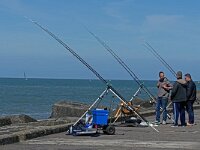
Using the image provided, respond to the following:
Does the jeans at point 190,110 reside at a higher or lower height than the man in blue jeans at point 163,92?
lower

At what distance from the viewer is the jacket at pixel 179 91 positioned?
1711cm

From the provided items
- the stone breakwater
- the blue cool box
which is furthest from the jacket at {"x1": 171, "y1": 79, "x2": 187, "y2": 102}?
the blue cool box

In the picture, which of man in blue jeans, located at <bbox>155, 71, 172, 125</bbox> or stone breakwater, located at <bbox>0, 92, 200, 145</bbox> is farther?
man in blue jeans, located at <bbox>155, 71, 172, 125</bbox>

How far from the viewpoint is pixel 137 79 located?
1825 cm

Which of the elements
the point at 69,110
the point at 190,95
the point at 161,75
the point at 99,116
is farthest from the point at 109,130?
the point at 69,110

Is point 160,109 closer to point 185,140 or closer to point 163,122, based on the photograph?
point 163,122

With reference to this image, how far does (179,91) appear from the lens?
1717 cm

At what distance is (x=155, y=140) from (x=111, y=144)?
49.4 inches

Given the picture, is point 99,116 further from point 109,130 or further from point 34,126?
point 34,126

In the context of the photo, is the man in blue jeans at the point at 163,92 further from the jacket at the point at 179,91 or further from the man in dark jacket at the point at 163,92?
the jacket at the point at 179,91

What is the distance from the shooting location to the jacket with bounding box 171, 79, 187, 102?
17.1 metres

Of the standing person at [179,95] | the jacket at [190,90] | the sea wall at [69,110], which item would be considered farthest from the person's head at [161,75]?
the sea wall at [69,110]

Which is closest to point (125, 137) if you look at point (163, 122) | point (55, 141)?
point (55, 141)

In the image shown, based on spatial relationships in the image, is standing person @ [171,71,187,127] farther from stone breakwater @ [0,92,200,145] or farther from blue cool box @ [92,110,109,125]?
blue cool box @ [92,110,109,125]
